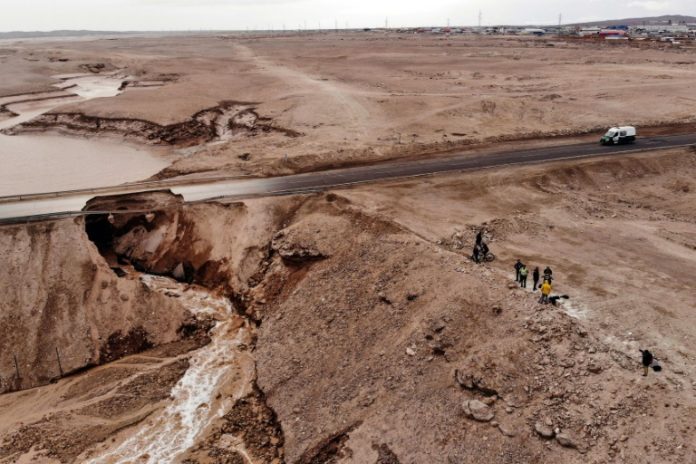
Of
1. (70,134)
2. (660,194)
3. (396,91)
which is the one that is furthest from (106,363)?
(396,91)

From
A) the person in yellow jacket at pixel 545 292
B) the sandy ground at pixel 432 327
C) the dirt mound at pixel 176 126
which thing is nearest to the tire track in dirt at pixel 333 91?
the dirt mound at pixel 176 126

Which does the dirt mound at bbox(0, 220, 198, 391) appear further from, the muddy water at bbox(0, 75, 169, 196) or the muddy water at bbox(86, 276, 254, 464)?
the muddy water at bbox(0, 75, 169, 196)

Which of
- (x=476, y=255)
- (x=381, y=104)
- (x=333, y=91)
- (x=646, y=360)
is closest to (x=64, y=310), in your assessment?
(x=476, y=255)

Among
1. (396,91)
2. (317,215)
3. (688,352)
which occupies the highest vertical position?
(396,91)

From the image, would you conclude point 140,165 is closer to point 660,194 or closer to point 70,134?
point 70,134

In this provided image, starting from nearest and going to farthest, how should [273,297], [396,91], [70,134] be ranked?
[273,297], [70,134], [396,91]

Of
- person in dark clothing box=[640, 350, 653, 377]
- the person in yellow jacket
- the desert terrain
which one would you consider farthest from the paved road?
person in dark clothing box=[640, 350, 653, 377]
